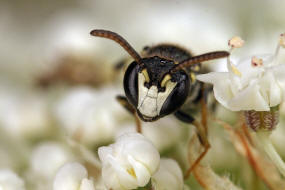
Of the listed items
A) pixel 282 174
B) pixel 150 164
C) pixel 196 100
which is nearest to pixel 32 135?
pixel 196 100

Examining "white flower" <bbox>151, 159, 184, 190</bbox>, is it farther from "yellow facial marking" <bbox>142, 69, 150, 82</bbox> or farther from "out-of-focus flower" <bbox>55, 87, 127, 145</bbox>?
"out-of-focus flower" <bbox>55, 87, 127, 145</bbox>

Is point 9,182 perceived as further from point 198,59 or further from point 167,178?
point 198,59

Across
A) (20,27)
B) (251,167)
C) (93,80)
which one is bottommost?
(251,167)

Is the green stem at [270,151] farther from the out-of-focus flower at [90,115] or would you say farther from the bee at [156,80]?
the out-of-focus flower at [90,115]

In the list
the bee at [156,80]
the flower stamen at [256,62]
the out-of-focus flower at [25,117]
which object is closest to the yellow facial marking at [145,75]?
the bee at [156,80]

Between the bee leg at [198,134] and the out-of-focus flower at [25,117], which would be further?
the out-of-focus flower at [25,117]

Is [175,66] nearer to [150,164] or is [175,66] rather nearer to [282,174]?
[150,164]
